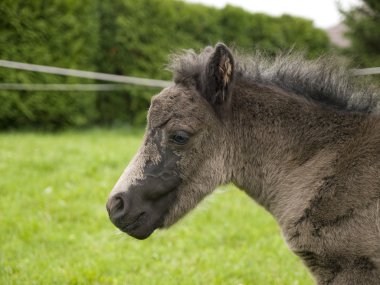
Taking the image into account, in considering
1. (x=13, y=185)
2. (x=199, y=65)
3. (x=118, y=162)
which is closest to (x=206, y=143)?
(x=199, y=65)

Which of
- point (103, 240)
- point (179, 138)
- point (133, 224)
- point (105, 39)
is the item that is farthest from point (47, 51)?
point (133, 224)

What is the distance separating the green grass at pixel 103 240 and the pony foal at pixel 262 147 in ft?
1.34

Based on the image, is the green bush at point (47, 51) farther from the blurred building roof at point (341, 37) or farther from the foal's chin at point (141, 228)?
the foal's chin at point (141, 228)

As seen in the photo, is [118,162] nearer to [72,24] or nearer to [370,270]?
[72,24]

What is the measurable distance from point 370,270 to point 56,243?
3.60m

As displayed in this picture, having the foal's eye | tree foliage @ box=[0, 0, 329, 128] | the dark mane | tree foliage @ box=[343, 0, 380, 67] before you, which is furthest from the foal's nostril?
tree foliage @ box=[0, 0, 329, 128]

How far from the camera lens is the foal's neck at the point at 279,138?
2.98 meters

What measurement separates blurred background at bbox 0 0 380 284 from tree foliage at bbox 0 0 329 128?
0.11 ft

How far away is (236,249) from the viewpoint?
5367mm

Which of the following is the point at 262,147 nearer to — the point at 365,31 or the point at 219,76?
the point at 219,76

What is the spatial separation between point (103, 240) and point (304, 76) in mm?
3169

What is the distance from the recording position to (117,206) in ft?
9.54

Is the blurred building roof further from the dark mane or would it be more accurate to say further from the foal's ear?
the foal's ear

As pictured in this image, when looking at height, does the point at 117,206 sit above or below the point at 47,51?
above
